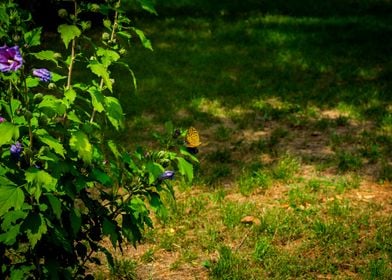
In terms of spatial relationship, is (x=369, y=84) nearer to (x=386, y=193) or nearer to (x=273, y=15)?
(x=386, y=193)

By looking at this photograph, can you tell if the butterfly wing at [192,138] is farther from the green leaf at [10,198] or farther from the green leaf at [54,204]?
the green leaf at [10,198]

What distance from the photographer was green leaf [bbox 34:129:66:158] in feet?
6.92

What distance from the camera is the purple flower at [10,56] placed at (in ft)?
6.35

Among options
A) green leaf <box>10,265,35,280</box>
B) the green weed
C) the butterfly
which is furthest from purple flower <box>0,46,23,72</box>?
the green weed

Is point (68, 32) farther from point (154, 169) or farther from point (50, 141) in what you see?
point (154, 169)

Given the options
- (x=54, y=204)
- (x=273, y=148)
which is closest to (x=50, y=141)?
(x=54, y=204)

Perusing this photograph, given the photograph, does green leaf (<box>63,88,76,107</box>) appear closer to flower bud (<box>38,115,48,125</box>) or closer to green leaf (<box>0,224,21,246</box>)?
flower bud (<box>38,115,48,125</box>)

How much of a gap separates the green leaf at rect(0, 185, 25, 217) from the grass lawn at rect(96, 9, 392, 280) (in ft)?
3.26

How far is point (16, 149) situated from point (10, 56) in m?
0.45

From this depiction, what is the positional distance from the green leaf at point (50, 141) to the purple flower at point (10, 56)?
0.37 meters

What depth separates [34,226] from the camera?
2.16 metres

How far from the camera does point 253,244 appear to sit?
13.9 feet

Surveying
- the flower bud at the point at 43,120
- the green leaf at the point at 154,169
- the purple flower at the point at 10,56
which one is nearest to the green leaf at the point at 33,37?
the purple flower at the point at 10,56

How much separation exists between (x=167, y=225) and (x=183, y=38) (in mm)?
7512
